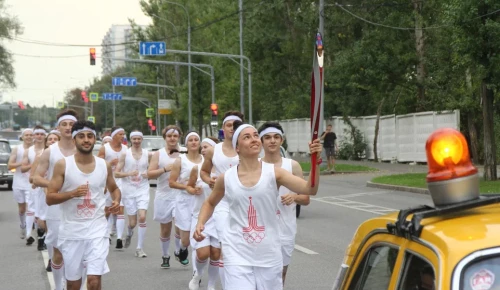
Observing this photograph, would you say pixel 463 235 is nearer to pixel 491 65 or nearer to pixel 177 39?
pixel 491 65

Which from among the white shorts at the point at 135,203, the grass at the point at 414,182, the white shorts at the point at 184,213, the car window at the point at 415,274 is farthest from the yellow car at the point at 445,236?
the grass at the point at 414,182

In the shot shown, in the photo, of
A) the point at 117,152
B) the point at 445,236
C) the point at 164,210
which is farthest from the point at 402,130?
the point at 445,236

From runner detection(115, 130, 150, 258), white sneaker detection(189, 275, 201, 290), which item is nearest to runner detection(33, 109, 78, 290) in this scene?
white sneaker detection(189, 275, 201, 290)

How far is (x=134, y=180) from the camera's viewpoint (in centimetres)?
1532

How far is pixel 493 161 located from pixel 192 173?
54.7 ft

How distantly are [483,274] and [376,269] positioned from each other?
0.87 metres

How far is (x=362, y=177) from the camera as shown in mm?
35625

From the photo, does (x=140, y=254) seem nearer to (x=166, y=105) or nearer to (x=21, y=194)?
(x=21, y=194)

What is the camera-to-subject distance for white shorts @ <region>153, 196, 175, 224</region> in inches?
524

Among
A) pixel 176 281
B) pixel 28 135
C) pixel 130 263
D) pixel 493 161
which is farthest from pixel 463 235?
pixel 493 161

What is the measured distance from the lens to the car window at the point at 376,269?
3541 mm

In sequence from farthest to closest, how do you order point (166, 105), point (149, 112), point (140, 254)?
1. point (149, 112)
2. point (166, 105)
3. point (140, 254)

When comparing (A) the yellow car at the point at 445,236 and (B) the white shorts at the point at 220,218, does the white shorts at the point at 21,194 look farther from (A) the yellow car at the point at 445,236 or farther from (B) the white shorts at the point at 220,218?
(A) the yellow car at the point at 445,236

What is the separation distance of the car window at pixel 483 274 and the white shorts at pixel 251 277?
4.17 m
